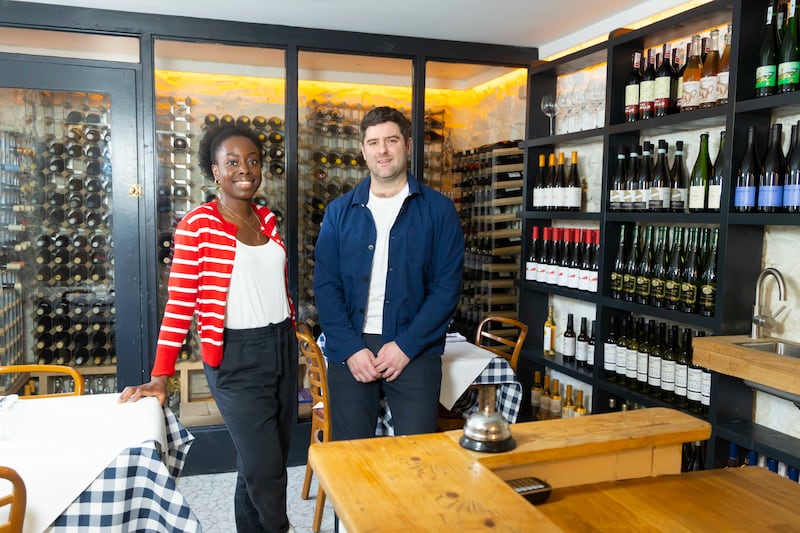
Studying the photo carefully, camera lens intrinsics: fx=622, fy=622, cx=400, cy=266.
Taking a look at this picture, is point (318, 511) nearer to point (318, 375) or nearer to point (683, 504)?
point (318, 375)

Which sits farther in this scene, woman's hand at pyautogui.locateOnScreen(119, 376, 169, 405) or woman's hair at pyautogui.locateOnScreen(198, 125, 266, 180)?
woman's hair at pyautogui.locateOnScreen(198, 125, 266, 180)

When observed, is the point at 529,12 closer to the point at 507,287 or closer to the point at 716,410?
the point at 507,287

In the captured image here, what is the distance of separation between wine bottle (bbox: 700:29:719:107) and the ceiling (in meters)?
0.24

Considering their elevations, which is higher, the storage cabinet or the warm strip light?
the warm strip light

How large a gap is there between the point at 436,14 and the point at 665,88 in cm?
117

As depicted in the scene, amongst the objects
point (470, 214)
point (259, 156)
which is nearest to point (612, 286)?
point (470, 214)

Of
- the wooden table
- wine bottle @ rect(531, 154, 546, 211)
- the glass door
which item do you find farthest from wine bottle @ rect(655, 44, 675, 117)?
the glass door

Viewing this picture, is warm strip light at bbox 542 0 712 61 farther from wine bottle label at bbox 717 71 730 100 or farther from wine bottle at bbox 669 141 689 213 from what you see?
wine bottle at bbox 669 141 689 213

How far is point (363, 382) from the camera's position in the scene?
7.35 ft

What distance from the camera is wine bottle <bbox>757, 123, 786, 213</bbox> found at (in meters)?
2.14

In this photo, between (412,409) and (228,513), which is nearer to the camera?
(412,409)

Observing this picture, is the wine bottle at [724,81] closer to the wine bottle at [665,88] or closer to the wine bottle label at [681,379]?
the wine bottle at [665,88]

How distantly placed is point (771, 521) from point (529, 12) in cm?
258

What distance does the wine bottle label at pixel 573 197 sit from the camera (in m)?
3.27
